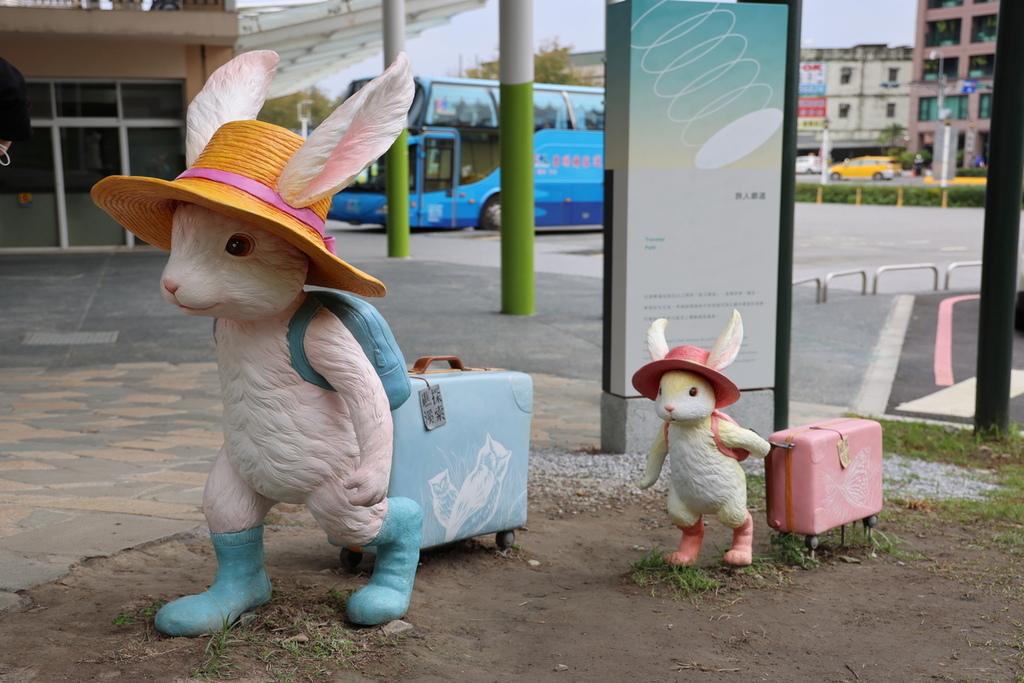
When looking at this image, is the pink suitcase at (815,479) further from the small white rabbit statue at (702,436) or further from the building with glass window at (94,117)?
the building with glass window at (94,117)

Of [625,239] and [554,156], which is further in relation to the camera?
[554,156]

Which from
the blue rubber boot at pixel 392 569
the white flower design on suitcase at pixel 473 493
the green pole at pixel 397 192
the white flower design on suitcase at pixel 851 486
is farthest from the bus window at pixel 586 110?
the blue rubber boot at pixel 392 569

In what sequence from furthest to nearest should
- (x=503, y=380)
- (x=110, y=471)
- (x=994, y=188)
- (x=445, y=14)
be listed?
(x=445, y=14) → (x=994, y=188) → (x=110, y=471) → (x=503, y=380)

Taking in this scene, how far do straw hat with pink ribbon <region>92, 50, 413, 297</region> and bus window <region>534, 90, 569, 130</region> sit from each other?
803 inches

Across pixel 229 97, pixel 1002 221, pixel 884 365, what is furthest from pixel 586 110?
pixel 229 97

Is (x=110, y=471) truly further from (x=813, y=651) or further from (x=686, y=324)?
(x=813, y=651)

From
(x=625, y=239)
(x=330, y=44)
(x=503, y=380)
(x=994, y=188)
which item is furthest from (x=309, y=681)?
(x=330, y=44)

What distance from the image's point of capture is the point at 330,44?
23672mm

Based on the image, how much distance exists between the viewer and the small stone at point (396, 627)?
300 centimetres

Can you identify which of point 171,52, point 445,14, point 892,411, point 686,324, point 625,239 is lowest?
point 892,411

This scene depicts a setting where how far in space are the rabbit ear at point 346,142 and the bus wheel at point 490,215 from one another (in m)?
20.8

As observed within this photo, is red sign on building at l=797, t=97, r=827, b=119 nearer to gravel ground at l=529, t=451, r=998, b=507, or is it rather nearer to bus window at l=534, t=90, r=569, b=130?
bus window at l=534, t=90, r=569, b=130

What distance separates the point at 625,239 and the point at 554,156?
18.0 meters

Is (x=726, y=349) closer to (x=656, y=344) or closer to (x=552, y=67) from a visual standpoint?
(x=656, y=344)
